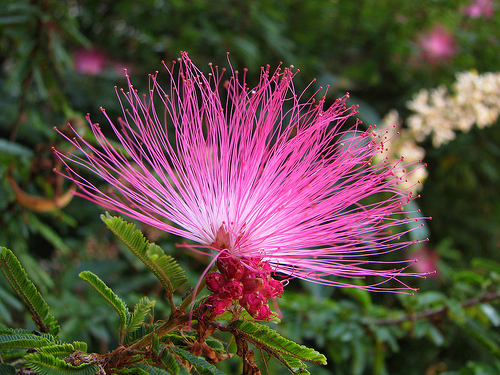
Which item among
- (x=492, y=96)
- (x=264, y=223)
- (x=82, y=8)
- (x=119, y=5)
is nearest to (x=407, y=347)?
(x=492, y=96)

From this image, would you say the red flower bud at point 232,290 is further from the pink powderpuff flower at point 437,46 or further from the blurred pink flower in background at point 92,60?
the pink powderpuff flower at point 437,46

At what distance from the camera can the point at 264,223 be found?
1357mm

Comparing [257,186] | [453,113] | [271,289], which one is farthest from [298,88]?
[271,289]

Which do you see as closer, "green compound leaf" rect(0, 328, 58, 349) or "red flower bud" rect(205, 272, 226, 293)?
"green compound leaf" rect(0, 328, 58, 349)

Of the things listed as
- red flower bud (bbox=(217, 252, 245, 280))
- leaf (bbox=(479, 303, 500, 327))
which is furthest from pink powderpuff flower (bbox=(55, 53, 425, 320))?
leaf (bbox=(479, 303, 500, 327))

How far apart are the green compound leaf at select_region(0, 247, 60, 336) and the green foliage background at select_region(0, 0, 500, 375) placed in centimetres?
86

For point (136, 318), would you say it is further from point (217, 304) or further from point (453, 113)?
point (453, 113)

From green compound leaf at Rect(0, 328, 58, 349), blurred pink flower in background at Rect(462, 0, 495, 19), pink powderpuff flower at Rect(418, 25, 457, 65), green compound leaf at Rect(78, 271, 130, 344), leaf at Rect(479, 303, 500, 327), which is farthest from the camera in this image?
blurred pink flower in background at Rect(462, 0, 495, 19)

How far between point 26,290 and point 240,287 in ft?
1.93

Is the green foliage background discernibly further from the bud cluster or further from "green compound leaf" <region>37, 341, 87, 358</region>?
the bud cluster

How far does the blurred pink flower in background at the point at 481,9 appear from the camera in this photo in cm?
482

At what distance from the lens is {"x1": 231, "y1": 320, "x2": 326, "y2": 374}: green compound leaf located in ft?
3.69

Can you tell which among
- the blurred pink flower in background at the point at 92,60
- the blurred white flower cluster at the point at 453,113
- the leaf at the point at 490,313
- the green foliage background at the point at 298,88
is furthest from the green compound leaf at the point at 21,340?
the blurred pink flower in background at the point at 92,60

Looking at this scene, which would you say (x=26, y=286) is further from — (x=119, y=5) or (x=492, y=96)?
(x=492, y=96)
